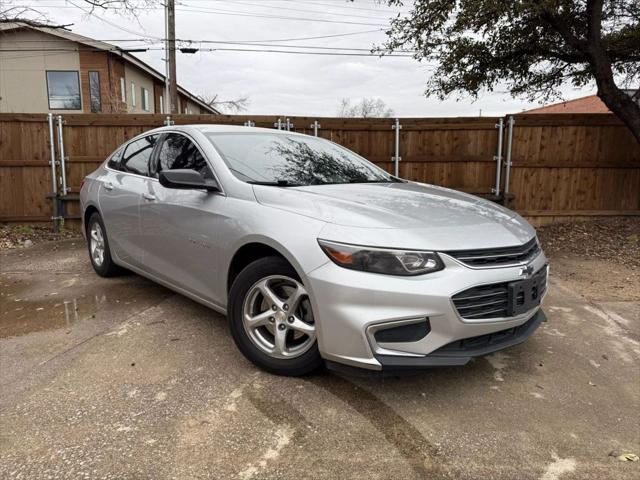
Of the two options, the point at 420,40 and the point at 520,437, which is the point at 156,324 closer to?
the point at 520,437

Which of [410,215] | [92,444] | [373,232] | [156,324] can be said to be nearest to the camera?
[92,444]

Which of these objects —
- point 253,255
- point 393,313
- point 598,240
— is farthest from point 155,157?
point 598,240

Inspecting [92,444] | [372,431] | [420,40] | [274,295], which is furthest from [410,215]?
[420,40]

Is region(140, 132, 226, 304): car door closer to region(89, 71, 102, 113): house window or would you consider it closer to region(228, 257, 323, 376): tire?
region(228, 257, 323, 376): tire

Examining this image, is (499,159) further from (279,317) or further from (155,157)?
(279,317)

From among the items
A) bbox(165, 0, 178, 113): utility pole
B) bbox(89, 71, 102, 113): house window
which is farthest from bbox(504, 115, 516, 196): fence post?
bbox(89, 71, 102, 113): house window

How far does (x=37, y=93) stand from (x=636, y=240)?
73.9ft

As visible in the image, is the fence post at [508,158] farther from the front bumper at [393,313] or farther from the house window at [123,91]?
the house window at [123,91]

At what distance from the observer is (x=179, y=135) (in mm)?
4105

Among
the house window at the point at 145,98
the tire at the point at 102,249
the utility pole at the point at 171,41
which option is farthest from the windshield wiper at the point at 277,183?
the house window at the point at 145,98

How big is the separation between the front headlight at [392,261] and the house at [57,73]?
20513mm

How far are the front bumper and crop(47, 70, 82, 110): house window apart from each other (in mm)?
22479

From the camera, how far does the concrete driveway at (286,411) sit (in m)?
2.29

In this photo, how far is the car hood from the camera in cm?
266
